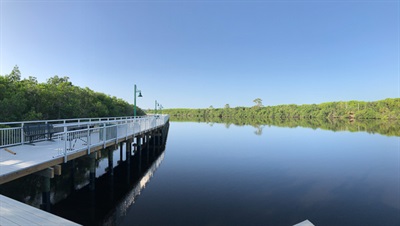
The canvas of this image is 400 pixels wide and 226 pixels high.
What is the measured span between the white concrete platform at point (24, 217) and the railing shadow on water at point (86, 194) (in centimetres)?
562

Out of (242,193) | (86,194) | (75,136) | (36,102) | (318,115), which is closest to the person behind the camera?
(75,136)

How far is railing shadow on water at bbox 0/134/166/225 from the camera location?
9.08 m

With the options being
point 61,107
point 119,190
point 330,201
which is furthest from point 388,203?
point 61,107

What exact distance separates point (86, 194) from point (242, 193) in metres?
8.11

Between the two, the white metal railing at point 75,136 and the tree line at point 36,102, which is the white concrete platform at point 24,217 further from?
the tree line at point 36,102

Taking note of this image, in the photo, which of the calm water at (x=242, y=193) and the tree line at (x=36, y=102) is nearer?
the calm water at (x=242, y=193)

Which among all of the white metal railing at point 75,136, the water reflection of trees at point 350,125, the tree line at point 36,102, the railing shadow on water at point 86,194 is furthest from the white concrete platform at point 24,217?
the water reflection of trees at point 350,125

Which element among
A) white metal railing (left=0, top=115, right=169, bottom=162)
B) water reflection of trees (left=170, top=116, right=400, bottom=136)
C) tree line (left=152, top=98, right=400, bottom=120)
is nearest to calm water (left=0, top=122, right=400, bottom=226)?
white metal railing (left=0, top=115, right=169, bottom=162)

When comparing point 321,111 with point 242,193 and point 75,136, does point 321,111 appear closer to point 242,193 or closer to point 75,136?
point 242,193

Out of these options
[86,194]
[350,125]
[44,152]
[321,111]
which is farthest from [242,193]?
[321,111]

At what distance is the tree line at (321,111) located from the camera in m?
88.8

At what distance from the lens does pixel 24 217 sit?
11.0ft

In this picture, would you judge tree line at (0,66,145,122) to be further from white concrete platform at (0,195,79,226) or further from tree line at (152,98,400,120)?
tree line at (152,98,400,120)

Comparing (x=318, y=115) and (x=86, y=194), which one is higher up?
(x=318, y=115)
